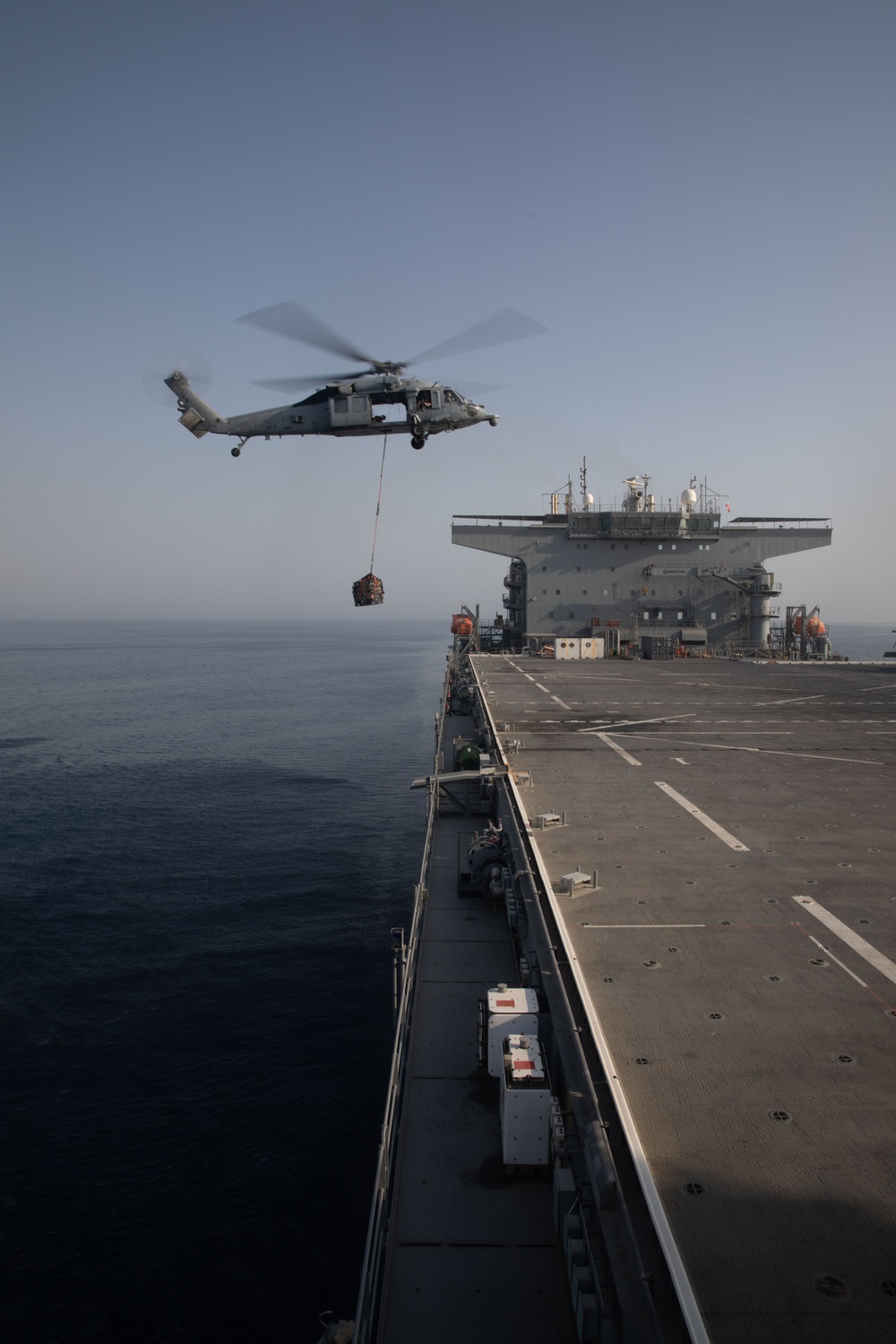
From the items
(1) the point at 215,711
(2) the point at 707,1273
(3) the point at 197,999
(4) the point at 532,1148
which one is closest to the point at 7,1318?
(3) the point at 197,999

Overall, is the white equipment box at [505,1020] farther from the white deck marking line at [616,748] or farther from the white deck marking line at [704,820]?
the white deck marking line at [616,748]

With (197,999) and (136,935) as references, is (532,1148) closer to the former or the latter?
(197,999)

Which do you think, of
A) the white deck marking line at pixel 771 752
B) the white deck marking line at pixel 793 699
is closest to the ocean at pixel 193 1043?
the white deck marking line at pixel 771 752

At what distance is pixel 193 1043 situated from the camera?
14.7 meters

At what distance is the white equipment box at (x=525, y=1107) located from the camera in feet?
19.3

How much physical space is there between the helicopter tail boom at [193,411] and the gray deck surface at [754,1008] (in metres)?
12.3

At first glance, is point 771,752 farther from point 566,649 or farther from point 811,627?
point 811,627

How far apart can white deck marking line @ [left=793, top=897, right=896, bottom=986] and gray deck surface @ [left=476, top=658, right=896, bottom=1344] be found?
1.1 inches

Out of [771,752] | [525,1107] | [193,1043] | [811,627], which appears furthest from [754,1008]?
[811,627]

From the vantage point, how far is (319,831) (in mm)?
27656

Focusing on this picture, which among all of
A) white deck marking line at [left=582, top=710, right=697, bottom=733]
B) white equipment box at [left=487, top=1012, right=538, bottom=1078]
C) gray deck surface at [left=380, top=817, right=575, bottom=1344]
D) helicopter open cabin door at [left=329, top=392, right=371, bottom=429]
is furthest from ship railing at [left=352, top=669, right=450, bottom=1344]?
white deck marking line at [left=582, top=710, right=697, bottom=733]

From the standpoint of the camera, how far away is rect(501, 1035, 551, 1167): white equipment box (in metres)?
5.89

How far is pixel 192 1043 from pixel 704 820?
10.1m

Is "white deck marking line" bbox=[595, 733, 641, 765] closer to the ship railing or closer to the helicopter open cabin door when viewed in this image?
the ship railing
